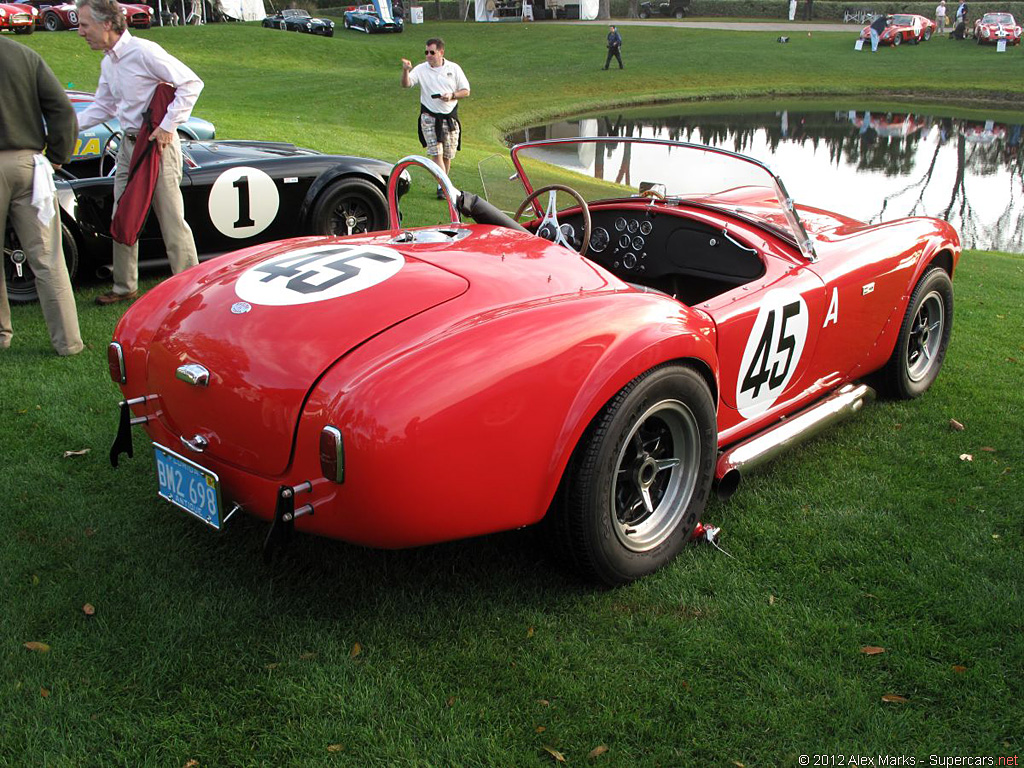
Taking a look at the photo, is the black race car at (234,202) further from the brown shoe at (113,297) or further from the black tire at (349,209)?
the brown shoe at (113,297)

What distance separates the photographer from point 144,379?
2.94 m

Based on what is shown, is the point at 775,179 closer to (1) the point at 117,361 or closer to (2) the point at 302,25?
(1) the point at 117,361

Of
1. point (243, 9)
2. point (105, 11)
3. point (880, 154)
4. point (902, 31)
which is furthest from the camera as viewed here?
point (243, 9)

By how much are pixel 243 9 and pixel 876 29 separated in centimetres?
2869

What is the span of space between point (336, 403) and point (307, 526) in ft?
1.27

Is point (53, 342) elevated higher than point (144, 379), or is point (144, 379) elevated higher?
point (144, 379)

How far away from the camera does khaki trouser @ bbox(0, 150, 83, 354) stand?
4.65m

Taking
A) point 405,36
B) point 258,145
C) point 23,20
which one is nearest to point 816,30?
point 405,36

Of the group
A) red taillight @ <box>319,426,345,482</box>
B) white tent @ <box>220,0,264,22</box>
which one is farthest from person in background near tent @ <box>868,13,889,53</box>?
red taillight @ <box>319,426,345,482</box>

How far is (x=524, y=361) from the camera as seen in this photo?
256cm

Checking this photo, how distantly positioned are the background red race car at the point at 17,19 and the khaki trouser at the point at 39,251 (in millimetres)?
27679

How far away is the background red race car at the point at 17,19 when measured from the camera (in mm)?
27062

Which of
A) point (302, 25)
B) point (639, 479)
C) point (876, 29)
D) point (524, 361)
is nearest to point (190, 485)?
point (524, 361)

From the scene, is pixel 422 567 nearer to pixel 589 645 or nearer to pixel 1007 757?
pixel 589 645
